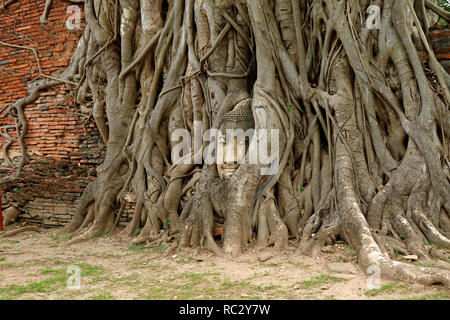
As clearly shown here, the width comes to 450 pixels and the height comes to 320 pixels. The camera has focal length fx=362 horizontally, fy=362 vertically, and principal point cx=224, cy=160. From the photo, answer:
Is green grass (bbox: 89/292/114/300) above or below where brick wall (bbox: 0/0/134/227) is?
below

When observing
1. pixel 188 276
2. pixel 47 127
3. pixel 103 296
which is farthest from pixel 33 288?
pixel 47 127

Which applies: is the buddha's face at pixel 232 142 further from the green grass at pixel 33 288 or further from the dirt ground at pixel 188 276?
the green grass at pixel 33 288

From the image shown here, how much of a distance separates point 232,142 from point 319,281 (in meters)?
1.91

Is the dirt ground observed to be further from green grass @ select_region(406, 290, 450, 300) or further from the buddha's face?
the buddha's face

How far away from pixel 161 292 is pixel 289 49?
10.4 ft

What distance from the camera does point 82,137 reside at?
19.4 feet

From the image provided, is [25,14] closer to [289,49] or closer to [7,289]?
[289,49]

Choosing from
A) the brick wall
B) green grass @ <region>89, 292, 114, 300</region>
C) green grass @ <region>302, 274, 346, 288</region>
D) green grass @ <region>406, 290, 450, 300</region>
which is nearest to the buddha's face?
green grass @ <region>302, 274, 346, 288</region>

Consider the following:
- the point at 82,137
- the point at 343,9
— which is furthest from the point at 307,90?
the point at 82,137

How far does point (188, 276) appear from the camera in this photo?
302cm

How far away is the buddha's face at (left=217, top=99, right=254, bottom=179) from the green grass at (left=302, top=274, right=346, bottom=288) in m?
1.62

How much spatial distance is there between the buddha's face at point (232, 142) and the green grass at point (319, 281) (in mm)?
1624

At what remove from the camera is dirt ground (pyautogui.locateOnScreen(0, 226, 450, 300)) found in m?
2.53

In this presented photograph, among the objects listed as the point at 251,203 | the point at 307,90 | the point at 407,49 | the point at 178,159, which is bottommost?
the point at 251,203
